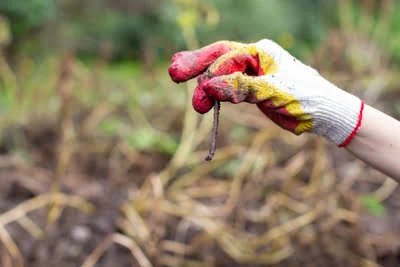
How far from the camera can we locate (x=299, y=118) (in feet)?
4.68

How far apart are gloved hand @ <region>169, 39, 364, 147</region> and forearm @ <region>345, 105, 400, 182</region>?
3cm

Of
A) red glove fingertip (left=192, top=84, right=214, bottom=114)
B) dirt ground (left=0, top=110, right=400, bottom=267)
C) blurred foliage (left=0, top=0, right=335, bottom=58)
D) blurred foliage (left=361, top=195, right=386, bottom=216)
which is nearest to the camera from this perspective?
red glove fingertip (left=192, top=84, right=214, bottom=114)

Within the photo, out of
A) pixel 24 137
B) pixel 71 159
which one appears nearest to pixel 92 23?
pixel 24 137

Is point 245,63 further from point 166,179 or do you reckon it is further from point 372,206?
point 372,206

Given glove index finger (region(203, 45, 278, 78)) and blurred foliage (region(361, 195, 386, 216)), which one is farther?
blurred foliage (region(361, 195, 386, 216))

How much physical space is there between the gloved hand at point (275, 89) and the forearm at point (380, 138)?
3cm

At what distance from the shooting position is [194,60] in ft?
4.76

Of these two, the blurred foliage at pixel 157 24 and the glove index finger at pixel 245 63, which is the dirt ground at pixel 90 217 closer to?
the glove index finger at pixel 245 63

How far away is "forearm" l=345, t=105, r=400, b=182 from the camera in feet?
4.60

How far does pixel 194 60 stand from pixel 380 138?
0.58 m

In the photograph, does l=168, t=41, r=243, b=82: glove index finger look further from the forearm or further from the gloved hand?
the forearm

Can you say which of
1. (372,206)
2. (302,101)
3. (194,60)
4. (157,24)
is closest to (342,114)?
(302,101)

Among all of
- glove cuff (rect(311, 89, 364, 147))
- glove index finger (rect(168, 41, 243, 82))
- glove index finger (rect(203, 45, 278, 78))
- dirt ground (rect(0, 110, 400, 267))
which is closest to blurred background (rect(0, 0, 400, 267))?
dirt ground (rect(0, 110, 400, 267))

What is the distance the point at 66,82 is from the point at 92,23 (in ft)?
17.0
